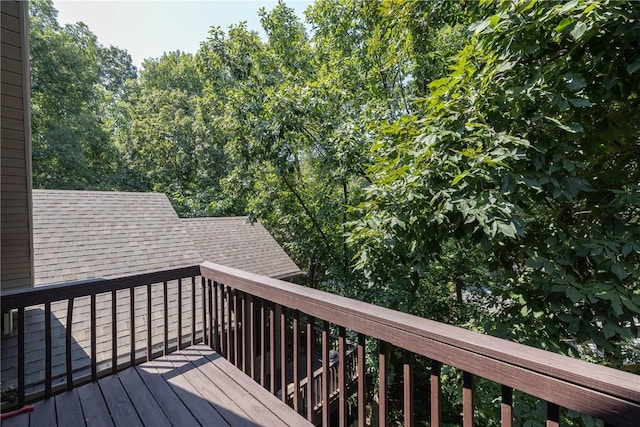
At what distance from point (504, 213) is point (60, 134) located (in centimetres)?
1623

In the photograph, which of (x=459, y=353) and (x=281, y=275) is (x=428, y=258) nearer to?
(x=459, y=353)

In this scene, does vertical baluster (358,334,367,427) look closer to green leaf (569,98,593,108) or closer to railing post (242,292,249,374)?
railing post (242,292,249,374)

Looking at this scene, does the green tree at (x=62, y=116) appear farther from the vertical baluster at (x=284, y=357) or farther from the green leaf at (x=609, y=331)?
the green leaf at (x=609, y=331)

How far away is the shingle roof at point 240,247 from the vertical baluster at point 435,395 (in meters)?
6.01

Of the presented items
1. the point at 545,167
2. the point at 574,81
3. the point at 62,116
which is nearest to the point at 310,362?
the point at 545,167

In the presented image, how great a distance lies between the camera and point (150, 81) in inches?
714

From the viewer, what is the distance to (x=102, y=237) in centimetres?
588

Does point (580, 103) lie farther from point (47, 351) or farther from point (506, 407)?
point (47, 351)

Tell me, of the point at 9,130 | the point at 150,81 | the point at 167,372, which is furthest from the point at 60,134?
the point at 167,372

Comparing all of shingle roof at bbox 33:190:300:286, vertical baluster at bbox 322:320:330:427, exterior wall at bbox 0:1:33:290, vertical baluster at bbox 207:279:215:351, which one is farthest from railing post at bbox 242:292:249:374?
shingle roof at bbox 33:190:300:286

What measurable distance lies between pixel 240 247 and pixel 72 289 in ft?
19.2

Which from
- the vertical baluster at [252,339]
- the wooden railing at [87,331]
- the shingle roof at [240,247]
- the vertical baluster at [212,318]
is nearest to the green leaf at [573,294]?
the vertical baluster at [252,339]

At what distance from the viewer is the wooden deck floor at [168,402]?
181 cm

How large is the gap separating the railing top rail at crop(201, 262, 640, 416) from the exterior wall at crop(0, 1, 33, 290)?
90.1 inches
